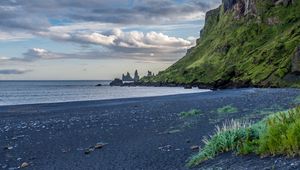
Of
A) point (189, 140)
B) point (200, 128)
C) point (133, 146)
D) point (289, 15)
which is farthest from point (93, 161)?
point (289, 15)

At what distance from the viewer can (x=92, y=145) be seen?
2489 cm

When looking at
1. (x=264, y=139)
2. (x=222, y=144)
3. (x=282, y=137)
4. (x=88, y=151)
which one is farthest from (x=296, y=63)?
(x=282, y=137)

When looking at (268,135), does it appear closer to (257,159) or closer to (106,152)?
(257,159)

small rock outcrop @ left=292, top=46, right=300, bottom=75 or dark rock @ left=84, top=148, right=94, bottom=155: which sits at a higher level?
small rock outcrop @ left=292, top=46, right=300, bottom=75

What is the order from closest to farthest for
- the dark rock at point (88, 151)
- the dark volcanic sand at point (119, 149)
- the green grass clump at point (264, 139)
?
the green grass clump at point (264, 139) → the dark volcanic sand at point (119, 149) → the dark rock at point (88, 151)

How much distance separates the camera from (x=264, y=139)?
13180mm

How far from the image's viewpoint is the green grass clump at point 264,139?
38.9 ft

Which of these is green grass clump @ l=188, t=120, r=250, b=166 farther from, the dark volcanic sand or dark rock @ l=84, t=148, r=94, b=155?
dark rock @ l=84, t=148, r=94, b=155

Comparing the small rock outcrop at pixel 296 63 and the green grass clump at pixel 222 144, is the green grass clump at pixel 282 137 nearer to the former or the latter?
the green grass clump at pixel 222 144

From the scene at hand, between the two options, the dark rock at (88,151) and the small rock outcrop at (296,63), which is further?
the small rock outcrop at (296,63)

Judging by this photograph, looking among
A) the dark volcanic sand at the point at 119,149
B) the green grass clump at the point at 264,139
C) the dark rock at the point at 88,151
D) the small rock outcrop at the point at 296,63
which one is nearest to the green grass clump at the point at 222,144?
the green grass clump at the point at 264,139

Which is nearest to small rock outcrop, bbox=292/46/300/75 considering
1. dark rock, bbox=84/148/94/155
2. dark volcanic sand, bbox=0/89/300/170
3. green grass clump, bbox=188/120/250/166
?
dark volcanic sand, bbox=0/89/300/170

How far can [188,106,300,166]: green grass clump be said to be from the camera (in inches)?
466

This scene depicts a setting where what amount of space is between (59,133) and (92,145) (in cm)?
844
